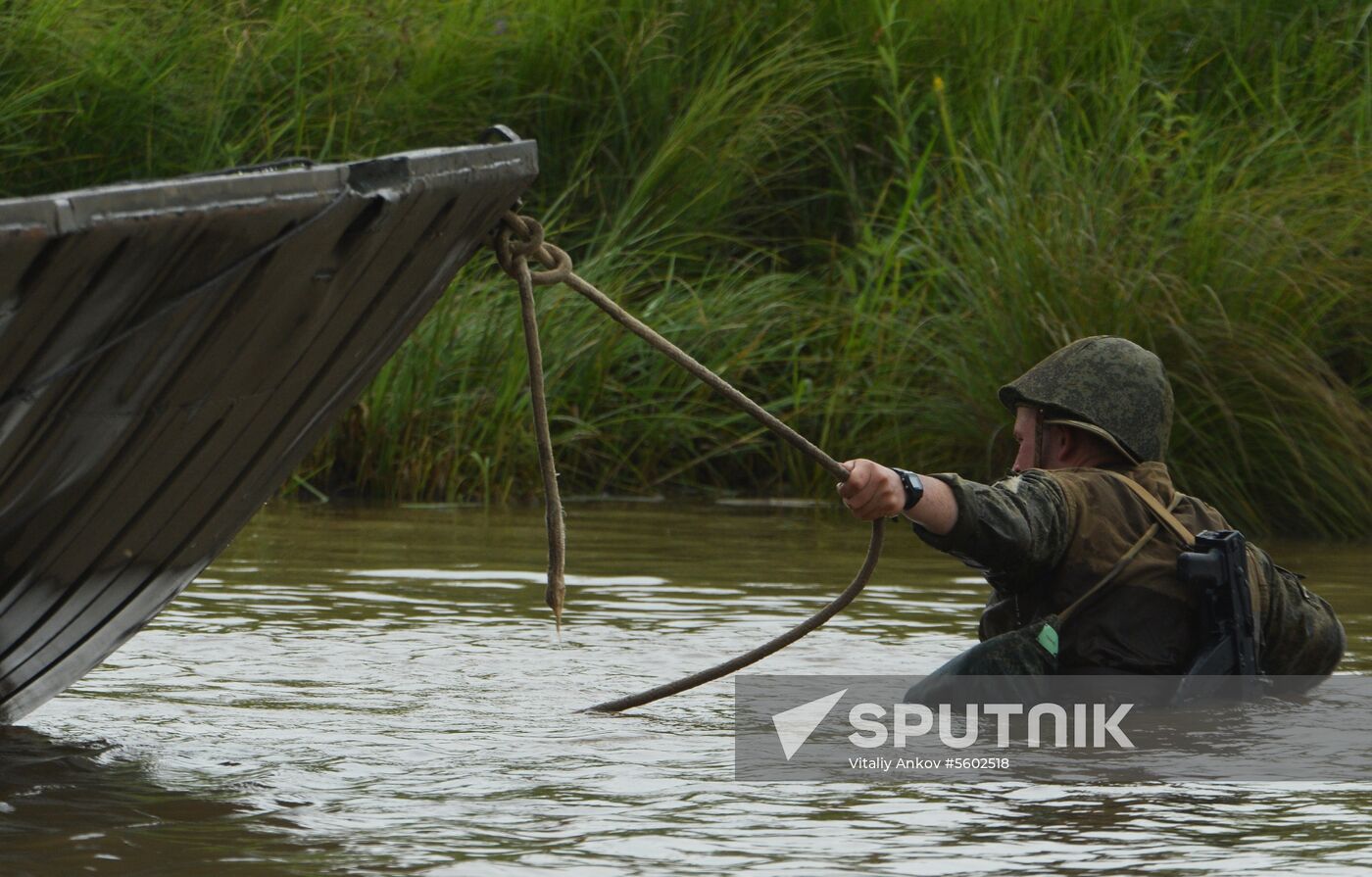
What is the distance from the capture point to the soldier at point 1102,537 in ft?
15.8

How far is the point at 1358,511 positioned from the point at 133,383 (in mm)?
6065

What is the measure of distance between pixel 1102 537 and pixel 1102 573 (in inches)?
3.1

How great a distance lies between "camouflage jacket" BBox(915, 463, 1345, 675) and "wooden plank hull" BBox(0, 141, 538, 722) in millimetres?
1320

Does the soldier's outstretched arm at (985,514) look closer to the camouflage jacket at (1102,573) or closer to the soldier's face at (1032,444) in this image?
the camouflage jacket at (1102,573)

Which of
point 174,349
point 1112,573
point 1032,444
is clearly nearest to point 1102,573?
point 1112,573

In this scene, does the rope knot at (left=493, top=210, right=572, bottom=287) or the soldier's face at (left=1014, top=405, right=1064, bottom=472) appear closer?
the rope knot at (left=493, top=210, right=572, bottom=287)

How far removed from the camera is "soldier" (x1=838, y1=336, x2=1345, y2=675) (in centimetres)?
480

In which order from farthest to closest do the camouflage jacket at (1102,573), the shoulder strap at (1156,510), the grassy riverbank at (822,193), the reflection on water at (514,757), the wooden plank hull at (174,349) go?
the grassy riverbank at (822,193) → the shoulder strap at (1156,510) → the camouflage jacket at (1102,573) → the reflection on water at (514,757) → the wooden plank hull at (174,349)

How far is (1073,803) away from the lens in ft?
13.1

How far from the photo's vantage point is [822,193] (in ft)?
37.1

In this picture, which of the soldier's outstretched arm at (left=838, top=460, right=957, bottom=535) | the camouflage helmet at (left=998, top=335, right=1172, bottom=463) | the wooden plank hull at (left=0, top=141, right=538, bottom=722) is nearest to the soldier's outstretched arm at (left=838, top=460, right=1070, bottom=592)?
the soldier's outstretched arm at (left=838, top=460, right=957, bottom=535)

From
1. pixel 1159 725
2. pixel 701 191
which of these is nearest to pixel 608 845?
pixel 1159 725

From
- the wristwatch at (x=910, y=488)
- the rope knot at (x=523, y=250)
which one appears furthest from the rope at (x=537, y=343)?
the wristwatch at (x=910, y=488)

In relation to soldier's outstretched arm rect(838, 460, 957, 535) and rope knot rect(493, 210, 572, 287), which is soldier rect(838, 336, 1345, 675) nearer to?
soldier's outstretched arm rect(838, 460, 957, 535)
